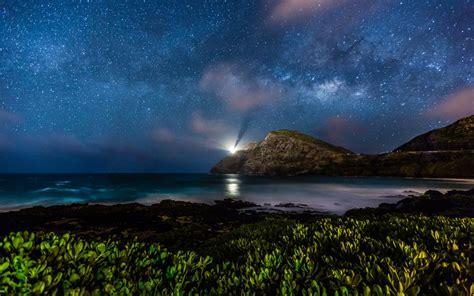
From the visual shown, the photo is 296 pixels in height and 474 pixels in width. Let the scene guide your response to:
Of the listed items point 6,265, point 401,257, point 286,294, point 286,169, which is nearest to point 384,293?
point 286,294

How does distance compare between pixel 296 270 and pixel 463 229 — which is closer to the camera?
pixel 296 270

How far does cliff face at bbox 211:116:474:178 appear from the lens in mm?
110125

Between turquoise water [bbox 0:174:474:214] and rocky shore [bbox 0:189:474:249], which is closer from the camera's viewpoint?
rocky shore [bbox 0:189:474:249]

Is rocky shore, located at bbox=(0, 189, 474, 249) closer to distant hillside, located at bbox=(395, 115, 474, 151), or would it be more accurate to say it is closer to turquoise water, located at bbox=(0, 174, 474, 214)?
turquoise water, located at bbox=(0, 174, 474, 214)

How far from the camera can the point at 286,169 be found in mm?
174500

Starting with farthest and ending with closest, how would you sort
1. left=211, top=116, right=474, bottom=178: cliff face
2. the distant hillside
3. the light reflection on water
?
the distant hillside → left=211, top=116, right=474, bottom=178: cliff face → the light reflection on water

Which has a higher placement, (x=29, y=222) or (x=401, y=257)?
(x=401, y=257)

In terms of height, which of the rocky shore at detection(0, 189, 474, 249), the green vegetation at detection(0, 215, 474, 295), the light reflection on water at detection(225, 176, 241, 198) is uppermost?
the green vegetation at detection(0, 215, 474, 295)

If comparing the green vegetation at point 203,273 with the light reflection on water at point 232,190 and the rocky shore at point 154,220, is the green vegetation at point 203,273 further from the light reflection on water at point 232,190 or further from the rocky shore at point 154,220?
the light reflection on water at point 232,190

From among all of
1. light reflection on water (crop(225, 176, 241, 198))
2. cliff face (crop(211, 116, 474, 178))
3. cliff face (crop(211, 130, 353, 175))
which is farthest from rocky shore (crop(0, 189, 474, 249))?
cliff face (crop(211, 130, 353, 175))

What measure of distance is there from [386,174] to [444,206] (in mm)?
120169

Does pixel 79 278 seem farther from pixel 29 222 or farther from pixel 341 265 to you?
pixel 29 222

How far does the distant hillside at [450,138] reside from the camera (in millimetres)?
124812

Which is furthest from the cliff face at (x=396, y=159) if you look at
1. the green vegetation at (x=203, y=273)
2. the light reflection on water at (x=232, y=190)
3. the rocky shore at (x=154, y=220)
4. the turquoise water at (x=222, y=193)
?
the green vegetation at (x=203, y=273)
